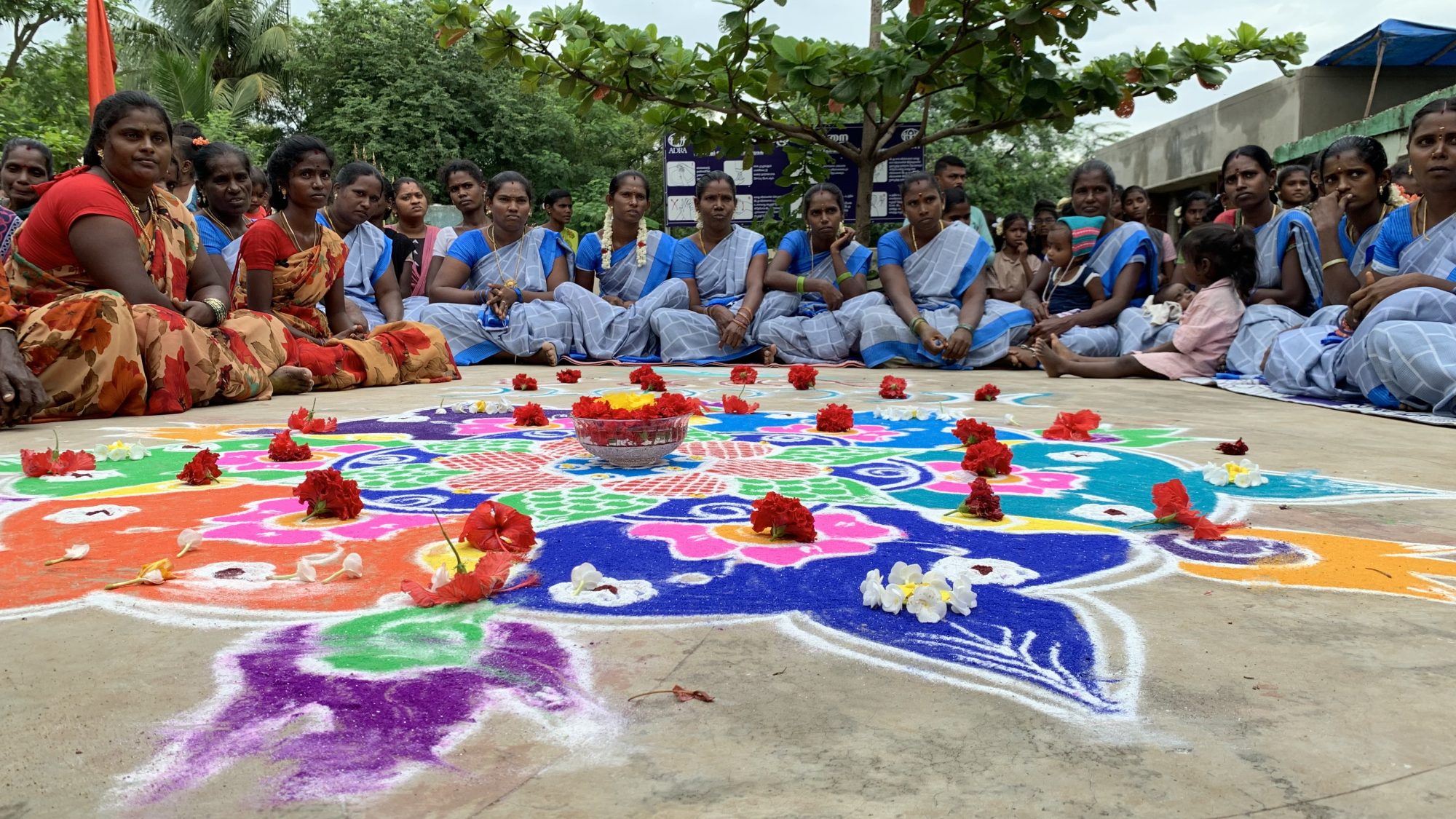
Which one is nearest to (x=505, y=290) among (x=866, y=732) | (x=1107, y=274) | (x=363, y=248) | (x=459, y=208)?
(x=363, y=248)

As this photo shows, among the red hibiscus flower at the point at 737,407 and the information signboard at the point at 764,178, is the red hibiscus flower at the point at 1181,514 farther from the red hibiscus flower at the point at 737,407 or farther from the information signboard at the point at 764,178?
the information signboard at the point at 764,178

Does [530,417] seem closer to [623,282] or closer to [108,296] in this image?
[108,296]

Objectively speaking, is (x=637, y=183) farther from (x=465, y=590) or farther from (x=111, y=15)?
(x=111, y=15)

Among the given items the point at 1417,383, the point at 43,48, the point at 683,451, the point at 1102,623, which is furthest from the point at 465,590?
the point at 43,48

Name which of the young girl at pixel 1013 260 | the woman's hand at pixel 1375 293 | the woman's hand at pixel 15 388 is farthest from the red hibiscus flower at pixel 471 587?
the young girl at pixel 1013 260

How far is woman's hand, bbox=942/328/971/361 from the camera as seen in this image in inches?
303

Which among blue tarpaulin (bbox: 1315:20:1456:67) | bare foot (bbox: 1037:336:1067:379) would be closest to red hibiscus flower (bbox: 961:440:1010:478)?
bare foot (bbox: 1037:336:1067:379)

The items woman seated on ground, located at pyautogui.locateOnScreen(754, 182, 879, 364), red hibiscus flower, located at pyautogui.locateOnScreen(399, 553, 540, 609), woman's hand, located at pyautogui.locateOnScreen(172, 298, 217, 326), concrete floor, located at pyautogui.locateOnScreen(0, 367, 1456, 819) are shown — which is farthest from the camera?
woman seated on ground, located at pyautogui.locateOnScreen(754, 182, 879, 364)

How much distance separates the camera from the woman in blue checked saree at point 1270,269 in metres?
6.31

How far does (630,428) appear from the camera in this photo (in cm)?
304

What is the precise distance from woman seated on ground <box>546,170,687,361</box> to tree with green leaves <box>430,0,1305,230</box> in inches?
31.2

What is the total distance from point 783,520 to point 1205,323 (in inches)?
215

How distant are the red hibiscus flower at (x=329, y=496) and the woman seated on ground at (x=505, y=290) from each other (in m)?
5.87

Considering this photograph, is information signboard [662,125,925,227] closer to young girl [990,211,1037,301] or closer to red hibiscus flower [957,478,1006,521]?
young girl [990,211,1037,301]
